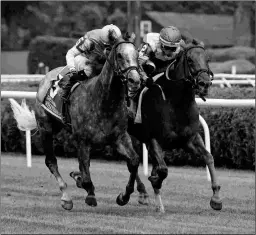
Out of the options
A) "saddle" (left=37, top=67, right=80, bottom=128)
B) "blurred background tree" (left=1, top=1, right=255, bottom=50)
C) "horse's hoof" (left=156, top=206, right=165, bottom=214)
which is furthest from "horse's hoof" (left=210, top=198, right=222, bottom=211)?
"blurred background tree" (left=1, top=1, right=255, bottom=50)

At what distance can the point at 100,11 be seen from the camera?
117 ft

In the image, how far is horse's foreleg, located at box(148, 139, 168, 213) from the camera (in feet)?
27.5

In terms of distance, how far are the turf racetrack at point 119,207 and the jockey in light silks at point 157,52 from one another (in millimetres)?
994

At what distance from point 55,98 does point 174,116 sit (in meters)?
1.29

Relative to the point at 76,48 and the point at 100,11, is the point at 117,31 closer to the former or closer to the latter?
the point at 76,48

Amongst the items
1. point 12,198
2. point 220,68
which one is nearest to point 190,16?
point 220,68

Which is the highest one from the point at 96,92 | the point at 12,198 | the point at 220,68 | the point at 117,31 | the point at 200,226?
the point at 117,31

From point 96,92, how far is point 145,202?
1.13 meters

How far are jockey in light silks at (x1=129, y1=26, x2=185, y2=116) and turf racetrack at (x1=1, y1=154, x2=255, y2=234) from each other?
99 cm

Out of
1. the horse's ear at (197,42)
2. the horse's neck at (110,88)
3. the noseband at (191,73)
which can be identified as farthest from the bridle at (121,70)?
the horse's ear at (197,42)

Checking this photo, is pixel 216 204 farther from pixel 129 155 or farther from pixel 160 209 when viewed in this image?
pixel 129 155

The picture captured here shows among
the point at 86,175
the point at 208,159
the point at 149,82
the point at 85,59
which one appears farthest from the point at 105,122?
the point at 208,159

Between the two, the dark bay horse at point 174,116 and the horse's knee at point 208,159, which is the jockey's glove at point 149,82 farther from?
the horse's knee at point 208,159

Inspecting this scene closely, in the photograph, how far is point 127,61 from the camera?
25.7ft
